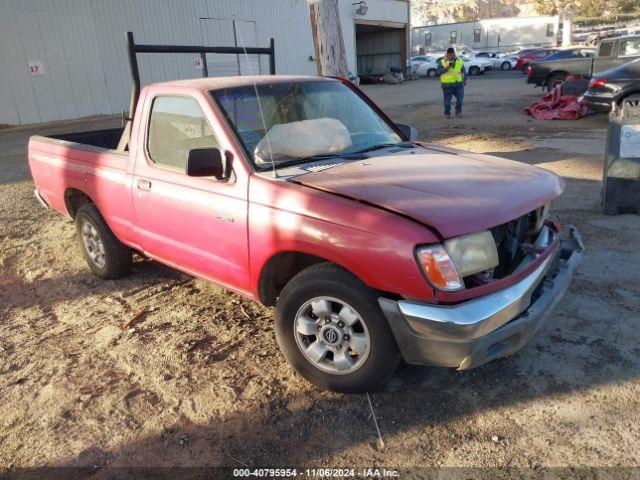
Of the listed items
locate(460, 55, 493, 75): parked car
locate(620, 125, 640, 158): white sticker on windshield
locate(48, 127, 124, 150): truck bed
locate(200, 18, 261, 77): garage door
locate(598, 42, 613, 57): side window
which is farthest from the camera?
locate(460, 55, 493, 75): parked car

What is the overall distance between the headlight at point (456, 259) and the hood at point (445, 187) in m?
0.08

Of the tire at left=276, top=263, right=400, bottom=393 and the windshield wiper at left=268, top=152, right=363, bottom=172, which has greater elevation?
the windshield wiper at left=268, top=152, right=363, bottom=172

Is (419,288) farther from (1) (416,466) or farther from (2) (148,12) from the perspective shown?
(2) (148,12)

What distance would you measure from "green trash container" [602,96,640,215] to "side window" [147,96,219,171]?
4595 mm

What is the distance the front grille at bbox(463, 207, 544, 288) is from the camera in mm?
2975

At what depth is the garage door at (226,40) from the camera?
22.9 m

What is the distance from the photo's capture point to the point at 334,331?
2902 millimetres

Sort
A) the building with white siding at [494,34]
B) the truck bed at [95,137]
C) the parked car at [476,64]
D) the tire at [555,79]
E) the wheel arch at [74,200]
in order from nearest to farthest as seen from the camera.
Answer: the wheel arch at [74,200], the truck bed at [95,137], the tire at [555,79], the parked car at [476,64], the building with white siding at [494,34]

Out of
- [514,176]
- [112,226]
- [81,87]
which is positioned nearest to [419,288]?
[514,176]

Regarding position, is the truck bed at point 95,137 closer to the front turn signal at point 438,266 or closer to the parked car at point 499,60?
the front turn signal at point 438,266

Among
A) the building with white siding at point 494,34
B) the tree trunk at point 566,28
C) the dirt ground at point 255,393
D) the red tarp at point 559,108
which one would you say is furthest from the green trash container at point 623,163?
the tree trunk at point 566,28

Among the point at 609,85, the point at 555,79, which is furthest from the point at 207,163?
the point at 555,79

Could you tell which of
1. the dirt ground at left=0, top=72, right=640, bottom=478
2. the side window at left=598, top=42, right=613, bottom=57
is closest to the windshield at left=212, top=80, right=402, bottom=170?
the dirt ground at left=0, top=72, right=640, bottom=478

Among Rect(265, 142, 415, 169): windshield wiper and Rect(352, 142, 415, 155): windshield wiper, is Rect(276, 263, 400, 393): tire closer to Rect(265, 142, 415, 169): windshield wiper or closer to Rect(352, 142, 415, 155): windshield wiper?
Rect(265, 142, 415, 169): windshield wiper
